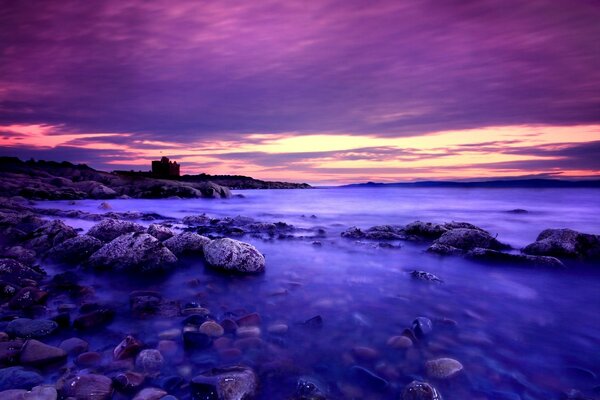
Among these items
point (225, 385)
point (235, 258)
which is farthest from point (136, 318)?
point (235, 258)

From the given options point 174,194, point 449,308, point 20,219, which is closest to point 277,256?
point 449,308

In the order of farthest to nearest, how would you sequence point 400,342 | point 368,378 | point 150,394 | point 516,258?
point 516,258 < point 400,342 < point 368,378 < point 150,394

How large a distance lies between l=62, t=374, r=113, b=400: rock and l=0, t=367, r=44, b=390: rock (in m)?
0.24

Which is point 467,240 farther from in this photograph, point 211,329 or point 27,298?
point 27,298

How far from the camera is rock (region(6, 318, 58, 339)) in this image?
3.48 meters

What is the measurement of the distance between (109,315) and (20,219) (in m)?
9.99

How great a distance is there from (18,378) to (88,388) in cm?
58

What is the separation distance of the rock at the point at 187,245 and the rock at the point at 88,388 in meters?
4.89

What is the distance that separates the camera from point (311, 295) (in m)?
5.11

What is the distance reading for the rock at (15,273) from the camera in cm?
507

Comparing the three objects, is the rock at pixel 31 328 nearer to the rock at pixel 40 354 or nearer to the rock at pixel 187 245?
the rock at pixel 40 354

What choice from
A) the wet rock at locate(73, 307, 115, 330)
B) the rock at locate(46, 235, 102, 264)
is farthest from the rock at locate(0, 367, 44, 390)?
the rock at locate(46, 235, 102, 264)

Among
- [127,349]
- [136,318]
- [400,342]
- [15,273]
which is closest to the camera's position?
[127,349]

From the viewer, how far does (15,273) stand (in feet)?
17.3
